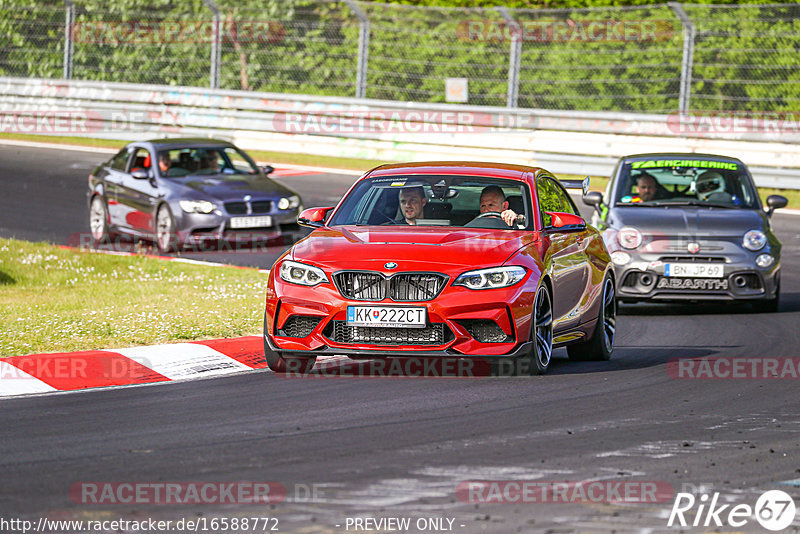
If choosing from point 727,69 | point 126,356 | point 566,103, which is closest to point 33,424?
point 126,356

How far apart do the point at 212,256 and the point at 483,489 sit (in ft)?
37.2

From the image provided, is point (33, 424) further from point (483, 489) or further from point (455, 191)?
point (455, 191)

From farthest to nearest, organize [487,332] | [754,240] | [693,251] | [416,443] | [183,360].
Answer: [754,240] → [693,251] → [183,360] → [487,332] → [416,443]

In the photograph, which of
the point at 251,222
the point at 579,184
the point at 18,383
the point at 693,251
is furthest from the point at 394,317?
the point at 251,222

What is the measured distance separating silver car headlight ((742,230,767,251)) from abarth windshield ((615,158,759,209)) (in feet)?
2.28

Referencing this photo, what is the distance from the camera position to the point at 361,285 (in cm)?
887

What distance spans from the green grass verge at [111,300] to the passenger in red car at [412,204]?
5.73 ft

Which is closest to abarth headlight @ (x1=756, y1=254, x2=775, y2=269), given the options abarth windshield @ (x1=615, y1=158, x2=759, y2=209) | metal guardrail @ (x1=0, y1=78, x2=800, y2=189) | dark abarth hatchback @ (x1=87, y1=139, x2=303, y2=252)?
abarth windshield @ (x1=615, y1=158, x2=759, y2=209)

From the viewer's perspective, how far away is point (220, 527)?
5523mm

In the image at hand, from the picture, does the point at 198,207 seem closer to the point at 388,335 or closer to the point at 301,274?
the point at 301,274

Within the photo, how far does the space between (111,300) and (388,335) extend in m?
4.75

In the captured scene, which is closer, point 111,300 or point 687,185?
point 111,300

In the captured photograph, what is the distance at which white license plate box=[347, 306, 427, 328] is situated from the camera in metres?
8.72

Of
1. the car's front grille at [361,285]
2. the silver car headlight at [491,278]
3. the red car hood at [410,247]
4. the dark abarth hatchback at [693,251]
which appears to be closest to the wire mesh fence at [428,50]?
the dark abarth hatchback at [693,251]
